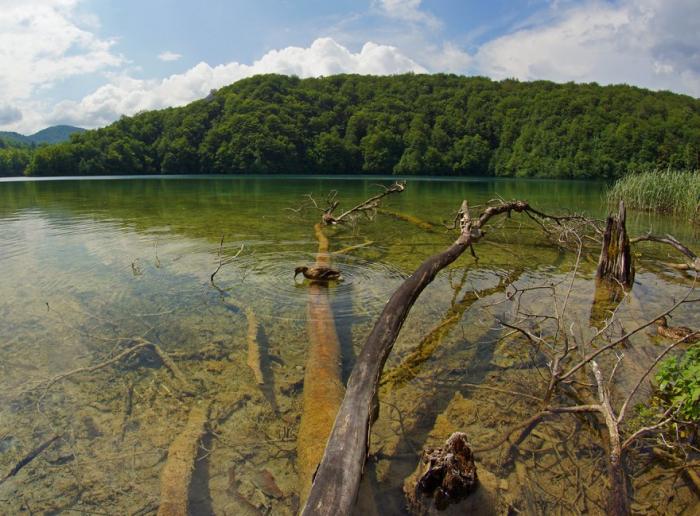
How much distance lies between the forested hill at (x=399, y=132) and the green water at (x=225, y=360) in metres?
84.0

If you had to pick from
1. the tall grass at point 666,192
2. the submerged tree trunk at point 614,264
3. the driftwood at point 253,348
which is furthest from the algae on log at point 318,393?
the tall grass at point 666,192

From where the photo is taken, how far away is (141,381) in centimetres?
486

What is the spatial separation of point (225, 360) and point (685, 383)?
488cm

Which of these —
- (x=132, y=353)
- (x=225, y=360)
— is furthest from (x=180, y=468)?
(x=132, y=353)

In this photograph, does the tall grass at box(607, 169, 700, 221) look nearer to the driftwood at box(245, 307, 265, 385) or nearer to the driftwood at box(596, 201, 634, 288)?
the driftwood at box(596, 201, 634, 288)

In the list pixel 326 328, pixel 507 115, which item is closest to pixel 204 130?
pixel 507 115

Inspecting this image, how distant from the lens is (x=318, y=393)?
4262 millimetres

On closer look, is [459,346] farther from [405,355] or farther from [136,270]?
[136,270]

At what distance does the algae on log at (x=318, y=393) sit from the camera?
3.41 m

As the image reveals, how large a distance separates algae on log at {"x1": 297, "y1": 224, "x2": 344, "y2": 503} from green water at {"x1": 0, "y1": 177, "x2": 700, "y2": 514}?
0.53 ft

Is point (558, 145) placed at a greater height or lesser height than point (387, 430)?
greater

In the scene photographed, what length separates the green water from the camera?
336 cm

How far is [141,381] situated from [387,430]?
292 cm

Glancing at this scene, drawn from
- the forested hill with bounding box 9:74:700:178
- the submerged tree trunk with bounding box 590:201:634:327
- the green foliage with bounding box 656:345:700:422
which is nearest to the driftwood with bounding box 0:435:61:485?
the green foliage with bounding box 656:345:700:422
